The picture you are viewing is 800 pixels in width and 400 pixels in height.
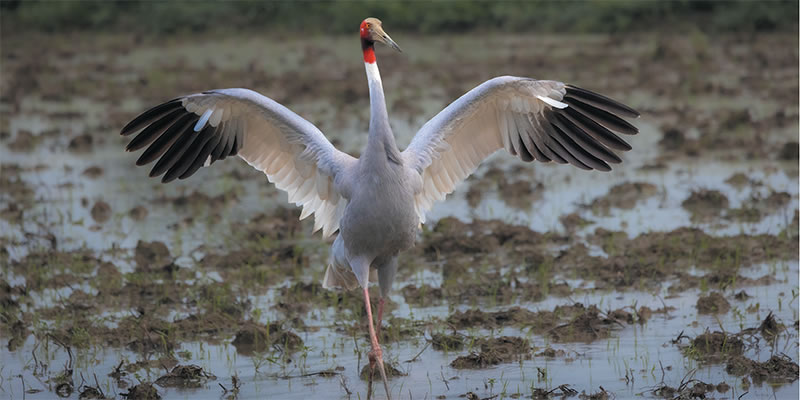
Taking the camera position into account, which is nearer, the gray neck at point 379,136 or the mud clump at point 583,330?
the gray neck at point 379,136

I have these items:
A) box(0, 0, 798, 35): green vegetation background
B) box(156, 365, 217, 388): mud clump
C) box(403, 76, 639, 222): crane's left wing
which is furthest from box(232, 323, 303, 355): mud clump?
box(0, 0, 798, 35): green vegetation background

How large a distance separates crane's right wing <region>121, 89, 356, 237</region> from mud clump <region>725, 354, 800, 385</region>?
243 centimetres

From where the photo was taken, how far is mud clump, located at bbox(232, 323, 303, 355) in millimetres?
6633

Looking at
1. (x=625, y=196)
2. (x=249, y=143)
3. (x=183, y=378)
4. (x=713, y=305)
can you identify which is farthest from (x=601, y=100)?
(x=625, y=196)

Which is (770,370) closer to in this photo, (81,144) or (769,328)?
(769,328)

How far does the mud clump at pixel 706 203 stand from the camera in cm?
944

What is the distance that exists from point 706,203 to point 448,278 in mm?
2932

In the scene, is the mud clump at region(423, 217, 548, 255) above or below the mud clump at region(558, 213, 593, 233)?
below

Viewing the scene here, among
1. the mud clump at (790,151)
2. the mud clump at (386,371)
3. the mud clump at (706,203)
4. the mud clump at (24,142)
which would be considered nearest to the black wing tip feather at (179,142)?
the mud clump at (386,371)

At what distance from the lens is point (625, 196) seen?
33.3ft

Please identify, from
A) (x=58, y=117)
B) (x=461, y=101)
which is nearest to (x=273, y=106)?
(x=461, y=101)

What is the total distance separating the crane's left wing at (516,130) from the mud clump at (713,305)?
116cm

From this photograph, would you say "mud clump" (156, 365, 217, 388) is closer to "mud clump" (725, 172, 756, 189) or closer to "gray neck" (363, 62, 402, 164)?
"gray neck" (363, 62, 402, 164)

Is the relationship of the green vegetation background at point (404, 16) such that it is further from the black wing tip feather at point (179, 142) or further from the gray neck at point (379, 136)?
the gray neck at point (379, 136)
